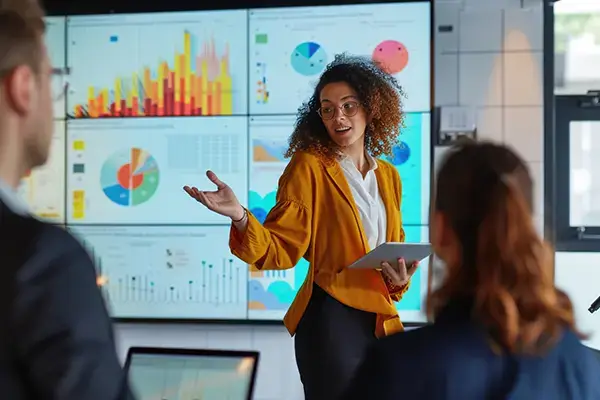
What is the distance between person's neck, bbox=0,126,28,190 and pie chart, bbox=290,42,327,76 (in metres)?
2.21

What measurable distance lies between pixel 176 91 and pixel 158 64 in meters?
0.16

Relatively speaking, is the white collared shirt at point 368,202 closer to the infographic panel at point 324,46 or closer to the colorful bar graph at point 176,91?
the infographic panel at point 324,46

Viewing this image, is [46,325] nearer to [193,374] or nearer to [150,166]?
[193,374]

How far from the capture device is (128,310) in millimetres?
2969

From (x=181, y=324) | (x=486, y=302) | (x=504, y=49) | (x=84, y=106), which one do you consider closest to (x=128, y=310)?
(x=181, y=324)

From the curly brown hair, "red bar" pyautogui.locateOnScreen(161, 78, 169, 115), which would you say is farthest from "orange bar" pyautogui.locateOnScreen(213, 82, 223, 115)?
the curly brown hair

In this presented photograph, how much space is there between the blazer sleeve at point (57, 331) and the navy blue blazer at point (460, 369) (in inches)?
16.0

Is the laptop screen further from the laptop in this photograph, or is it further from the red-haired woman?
the red-haired woman

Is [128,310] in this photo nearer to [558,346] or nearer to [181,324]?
[181,324]

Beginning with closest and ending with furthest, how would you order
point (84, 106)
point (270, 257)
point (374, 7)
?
point (270, 257)
point (374, 7)
point (84, 106)

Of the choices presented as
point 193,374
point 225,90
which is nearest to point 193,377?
point 193,374

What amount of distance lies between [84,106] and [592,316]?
268 cm

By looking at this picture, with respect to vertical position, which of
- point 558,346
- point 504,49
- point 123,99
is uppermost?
point 504,49

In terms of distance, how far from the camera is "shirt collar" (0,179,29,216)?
728 mm
